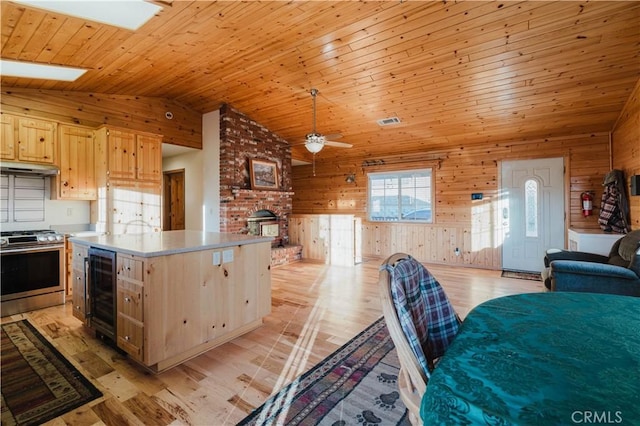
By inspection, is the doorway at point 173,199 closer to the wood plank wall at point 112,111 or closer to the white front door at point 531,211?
the wood plank wall at point 112,111

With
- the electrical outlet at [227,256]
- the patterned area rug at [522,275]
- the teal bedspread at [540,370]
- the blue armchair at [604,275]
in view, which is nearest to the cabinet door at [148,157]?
the electrical outlet at [227,256]

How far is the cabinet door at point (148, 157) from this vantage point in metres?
4.66

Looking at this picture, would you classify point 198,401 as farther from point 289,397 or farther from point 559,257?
point 559,257

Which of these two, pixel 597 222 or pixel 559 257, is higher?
pixel 597 222

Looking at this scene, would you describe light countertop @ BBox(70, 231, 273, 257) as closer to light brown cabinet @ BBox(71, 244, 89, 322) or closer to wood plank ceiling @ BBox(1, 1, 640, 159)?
light brown cabinet @ BBox(71, 244, 89, 322)

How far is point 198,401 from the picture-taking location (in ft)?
6.34

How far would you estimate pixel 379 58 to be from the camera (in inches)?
145

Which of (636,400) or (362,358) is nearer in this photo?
(636,400)

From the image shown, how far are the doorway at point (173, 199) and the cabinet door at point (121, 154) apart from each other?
2094 mm

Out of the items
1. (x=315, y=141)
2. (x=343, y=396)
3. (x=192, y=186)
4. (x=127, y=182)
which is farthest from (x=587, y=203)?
(x=127, y=182)

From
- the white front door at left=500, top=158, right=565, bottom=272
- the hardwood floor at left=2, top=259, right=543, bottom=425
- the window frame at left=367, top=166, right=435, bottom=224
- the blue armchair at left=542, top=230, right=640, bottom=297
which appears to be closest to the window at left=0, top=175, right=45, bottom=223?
the hardwood floor at left=2, top=259, right=543, bottom=425

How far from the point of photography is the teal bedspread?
68cm

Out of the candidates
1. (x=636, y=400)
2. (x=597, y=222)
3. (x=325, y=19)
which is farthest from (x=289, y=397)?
(x=597, y=222)

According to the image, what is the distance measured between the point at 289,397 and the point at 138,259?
1.42 meters
